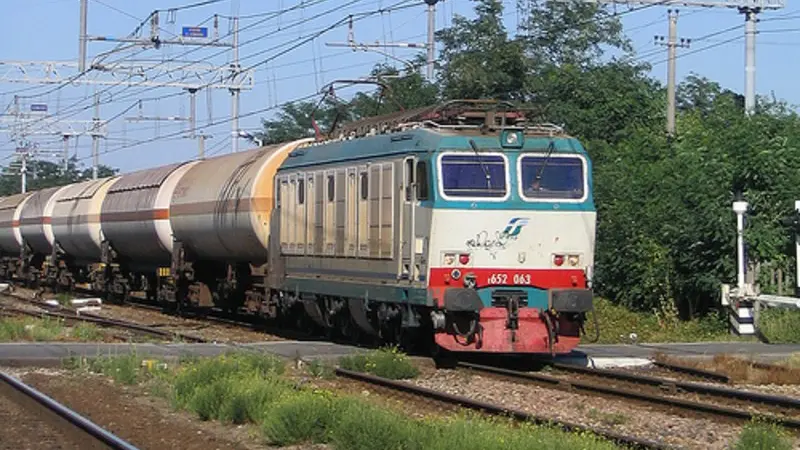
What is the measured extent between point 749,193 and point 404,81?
2514 centimetres

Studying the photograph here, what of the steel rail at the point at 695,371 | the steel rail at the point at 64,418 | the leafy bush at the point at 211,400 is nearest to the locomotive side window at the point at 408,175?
the steel rail at the point at 695,371

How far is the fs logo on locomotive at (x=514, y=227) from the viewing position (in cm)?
1761

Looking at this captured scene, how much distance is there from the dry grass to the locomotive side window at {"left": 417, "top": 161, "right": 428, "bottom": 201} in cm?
462

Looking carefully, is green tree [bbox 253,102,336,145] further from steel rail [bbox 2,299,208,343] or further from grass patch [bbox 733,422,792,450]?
grass patch [bbox 733,422,792,450]

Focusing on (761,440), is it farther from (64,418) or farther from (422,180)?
(422,180)

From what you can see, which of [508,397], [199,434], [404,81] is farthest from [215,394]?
[404,81]

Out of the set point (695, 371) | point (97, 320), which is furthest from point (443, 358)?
point (97, 320)

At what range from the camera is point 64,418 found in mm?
12523

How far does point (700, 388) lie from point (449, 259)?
3.96m

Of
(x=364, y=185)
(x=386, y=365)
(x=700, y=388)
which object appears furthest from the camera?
(x=364, y=185)

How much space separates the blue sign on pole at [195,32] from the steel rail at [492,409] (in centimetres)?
2675

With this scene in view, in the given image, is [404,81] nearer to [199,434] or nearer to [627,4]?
[627,4]

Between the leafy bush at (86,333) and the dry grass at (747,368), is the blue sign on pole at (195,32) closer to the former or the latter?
the leafy bush at (86,333)

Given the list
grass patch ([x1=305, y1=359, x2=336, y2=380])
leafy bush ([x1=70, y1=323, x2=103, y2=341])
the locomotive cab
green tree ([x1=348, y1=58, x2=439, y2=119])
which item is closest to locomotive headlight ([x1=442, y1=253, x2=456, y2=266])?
the locomotive cab
